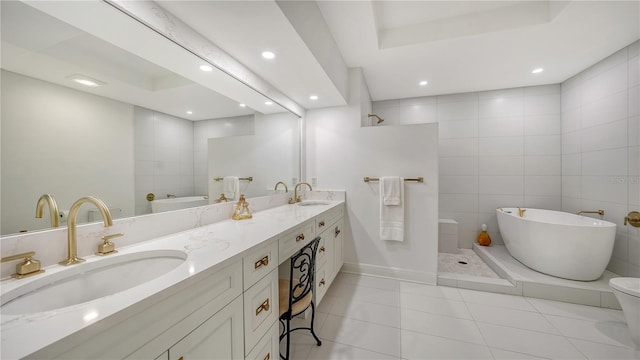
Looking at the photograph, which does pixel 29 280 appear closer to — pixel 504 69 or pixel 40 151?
pixel 40 151

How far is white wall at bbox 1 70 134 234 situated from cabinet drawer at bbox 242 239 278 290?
0.65 meters

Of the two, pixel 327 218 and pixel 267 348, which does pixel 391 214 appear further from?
pixel 267 348

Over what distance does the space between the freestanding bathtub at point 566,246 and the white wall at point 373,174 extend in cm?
101

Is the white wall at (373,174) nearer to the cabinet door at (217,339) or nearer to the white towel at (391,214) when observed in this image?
the white towel at (391,214)

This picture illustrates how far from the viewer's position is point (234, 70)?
5.41 feet

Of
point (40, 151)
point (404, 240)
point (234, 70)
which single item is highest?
point (234, 70)

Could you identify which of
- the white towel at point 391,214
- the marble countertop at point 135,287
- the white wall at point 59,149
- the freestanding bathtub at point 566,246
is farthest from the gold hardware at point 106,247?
the freestanding bathtub at point 566,246

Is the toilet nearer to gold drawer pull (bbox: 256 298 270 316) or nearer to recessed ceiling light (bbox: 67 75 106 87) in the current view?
gold drawer pull (bbox: 256 298 270 316)

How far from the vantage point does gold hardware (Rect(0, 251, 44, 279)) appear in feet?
2.39

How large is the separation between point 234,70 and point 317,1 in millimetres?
830

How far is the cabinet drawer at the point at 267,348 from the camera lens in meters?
1.06

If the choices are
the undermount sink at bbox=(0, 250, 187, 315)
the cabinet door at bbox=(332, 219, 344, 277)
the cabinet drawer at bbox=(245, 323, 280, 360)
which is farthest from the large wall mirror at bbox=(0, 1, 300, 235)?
the cabinet door at bbox=(332, 219, 344, 277)

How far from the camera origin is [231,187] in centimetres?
180

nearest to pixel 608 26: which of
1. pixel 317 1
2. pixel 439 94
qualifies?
pixel 439 94
